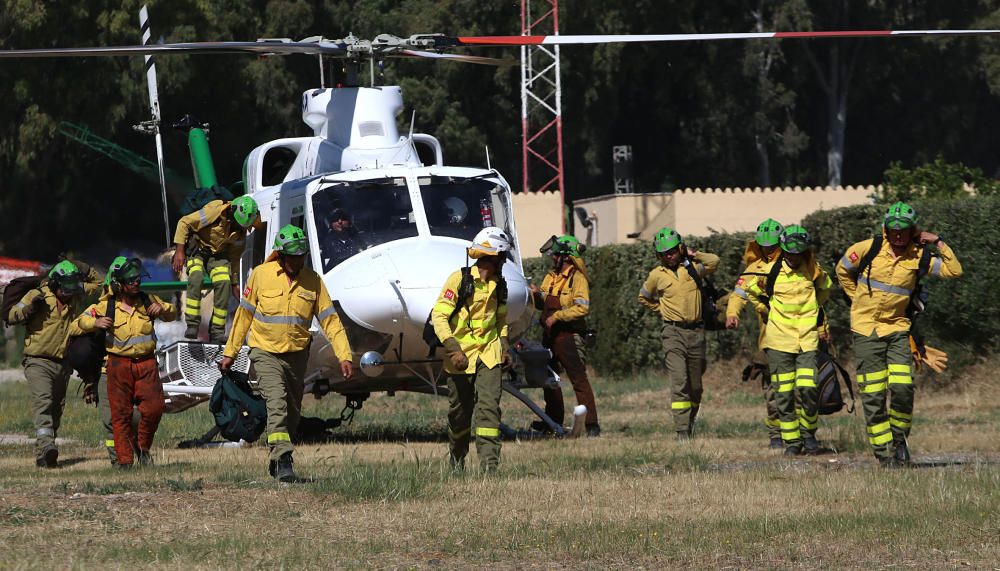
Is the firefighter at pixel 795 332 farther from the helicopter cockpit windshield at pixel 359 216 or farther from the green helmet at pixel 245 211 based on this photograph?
the green helmet at pixel 245 211

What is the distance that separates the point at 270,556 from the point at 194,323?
763 cm

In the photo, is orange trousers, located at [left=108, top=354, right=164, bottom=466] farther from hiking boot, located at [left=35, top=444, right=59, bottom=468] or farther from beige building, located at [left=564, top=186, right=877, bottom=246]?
beige building, located at [left=564, top=186, right=877, bottom=246]

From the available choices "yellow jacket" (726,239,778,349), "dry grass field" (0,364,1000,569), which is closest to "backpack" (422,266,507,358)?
"dry grass field" (0,364,1000,569)

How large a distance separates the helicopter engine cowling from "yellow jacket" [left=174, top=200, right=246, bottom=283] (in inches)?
52.3

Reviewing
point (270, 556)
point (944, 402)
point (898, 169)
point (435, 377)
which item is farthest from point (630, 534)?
point (898, 169)

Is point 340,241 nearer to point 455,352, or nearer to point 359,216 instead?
point 359,216

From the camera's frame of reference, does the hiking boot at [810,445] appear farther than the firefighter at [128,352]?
Yes

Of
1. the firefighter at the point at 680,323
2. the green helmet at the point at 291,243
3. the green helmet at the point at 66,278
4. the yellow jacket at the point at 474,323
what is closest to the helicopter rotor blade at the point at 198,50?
the green helmet at the point at 66,278

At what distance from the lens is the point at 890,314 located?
40.8 ft

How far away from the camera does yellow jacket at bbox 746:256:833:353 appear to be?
45.2 feet

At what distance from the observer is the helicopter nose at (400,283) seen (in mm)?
14477

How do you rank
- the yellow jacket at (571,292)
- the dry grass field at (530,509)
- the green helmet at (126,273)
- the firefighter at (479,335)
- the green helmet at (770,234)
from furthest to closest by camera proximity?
the yellow jacket at (571,292) → the green helmet at (770,234) → the green helmet at (126,273) → the firefighter at (479,335) → the dry grass field at (530,509)

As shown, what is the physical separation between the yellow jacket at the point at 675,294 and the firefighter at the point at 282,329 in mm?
4417

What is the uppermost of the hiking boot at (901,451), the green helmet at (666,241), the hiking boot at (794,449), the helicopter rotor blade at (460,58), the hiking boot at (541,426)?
the helicopter rotor blade at (460,58)
